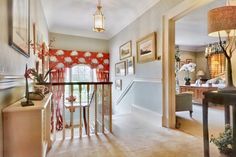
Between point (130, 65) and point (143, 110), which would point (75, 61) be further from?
point (143, 110)

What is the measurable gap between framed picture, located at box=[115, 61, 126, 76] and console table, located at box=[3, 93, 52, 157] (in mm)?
4196

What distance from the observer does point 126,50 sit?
545 cm

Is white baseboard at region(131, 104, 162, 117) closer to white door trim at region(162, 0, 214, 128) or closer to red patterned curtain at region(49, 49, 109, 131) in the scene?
white door trim at region(162, 0, 214, 128)

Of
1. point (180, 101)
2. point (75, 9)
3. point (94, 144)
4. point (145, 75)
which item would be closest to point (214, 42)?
point (180, 101)

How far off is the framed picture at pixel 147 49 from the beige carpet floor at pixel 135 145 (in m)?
1.63

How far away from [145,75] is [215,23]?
2619 millimetres

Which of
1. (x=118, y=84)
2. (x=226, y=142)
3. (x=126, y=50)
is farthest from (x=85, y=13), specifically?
(x=226, y=142)

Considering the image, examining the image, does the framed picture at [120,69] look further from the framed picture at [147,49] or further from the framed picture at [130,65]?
the framed picture at [147,49]

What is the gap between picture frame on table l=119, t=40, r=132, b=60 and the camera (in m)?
5.18

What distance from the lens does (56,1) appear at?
404cm

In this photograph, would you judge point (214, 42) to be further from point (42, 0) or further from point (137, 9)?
point (42, 0)

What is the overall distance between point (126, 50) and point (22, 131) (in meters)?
4.31

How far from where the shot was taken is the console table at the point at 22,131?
1477mm

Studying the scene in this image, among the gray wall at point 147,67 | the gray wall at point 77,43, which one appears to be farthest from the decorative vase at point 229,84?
the gray wall at point 77,43
